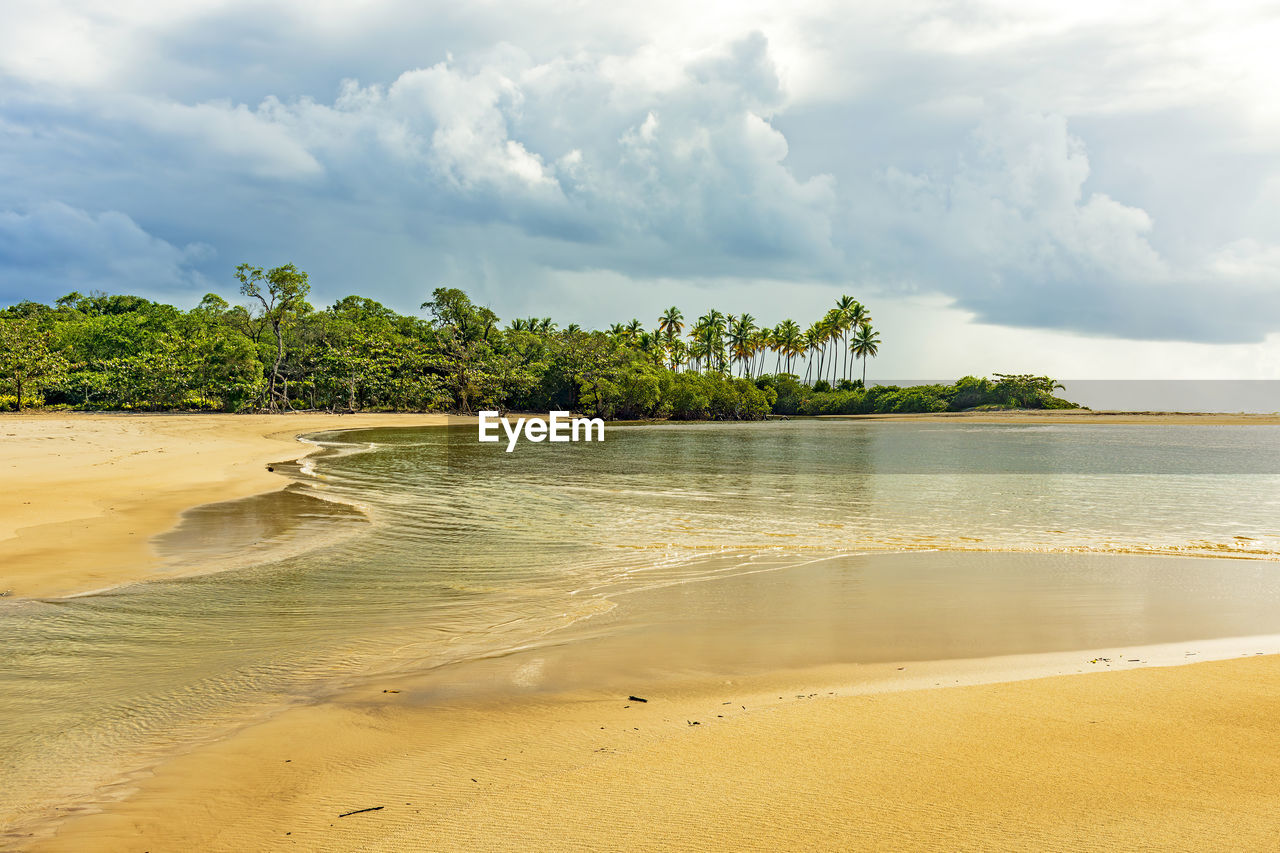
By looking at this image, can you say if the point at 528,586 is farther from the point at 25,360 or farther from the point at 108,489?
the point at 25,360

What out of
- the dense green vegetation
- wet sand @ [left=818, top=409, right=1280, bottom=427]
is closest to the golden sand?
the dense green vegetation

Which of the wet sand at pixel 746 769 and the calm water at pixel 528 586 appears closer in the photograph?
the wet sand at pixel 746 769

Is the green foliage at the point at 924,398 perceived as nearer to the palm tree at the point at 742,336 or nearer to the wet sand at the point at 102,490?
the palm tree at the point at 742,336

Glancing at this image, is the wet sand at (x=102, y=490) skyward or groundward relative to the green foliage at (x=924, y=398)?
groundward

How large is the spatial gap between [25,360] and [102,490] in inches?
2253

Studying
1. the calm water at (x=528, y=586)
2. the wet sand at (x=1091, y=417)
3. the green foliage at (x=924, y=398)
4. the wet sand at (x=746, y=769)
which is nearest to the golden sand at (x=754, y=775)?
the wet sand at (x=746, y=769)

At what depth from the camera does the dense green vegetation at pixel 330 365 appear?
6419 centimetres

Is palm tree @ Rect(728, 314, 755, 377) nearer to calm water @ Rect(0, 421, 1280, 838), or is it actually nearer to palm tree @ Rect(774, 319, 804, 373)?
palm tree @ Rect(774, 319, 804, 373)

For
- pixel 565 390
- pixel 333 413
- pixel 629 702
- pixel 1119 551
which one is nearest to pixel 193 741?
pixel 629 702

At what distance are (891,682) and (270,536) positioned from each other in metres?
11.4

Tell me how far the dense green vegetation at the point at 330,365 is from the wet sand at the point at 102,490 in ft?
83.2

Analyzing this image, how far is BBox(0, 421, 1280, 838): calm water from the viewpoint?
5.58 meters

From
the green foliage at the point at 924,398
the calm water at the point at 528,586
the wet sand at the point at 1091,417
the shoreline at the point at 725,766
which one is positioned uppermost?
the green foliage at the point at 924,398

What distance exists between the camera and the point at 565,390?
89312 mm
